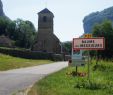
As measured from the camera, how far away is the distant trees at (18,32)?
6255 inches

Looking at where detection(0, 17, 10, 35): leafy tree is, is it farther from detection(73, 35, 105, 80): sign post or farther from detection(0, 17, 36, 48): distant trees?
detection(73, 35, 105, 80): sign post

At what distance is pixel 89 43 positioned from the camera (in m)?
19.9

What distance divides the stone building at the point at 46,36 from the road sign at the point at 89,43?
334 feet

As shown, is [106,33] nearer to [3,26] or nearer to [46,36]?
[46,36]

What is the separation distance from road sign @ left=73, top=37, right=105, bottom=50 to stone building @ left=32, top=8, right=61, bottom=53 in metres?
102

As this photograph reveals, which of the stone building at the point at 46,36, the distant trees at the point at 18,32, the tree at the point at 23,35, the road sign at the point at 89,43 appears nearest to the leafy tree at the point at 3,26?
the distant trees at the point at 18,32

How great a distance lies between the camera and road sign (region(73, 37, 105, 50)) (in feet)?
64.3

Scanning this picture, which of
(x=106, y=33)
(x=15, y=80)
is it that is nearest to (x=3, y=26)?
(x=106, y=33)

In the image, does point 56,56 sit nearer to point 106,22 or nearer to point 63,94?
point 106,22

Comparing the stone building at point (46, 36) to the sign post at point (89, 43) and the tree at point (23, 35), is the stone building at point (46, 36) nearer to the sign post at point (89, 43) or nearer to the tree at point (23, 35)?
the tree at point (23, 35)

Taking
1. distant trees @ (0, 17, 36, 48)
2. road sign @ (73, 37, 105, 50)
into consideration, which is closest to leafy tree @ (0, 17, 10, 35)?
distant trees @ (0, 17, 36, 48)

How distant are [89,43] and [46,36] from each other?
10438cm

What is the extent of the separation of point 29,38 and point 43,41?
123 ft

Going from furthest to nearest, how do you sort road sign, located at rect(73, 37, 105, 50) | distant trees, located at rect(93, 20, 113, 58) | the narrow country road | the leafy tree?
1. the leafy tree
2. distant trees, located at rect(93, 20, 113, 58)
3. road sign, located at rect(73, 37, 105, 50)
4. the narrow country road
